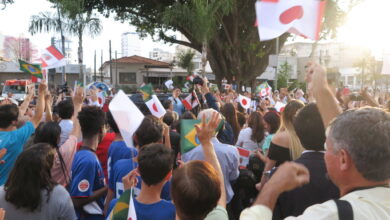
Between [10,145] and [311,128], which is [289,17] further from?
[10,145]

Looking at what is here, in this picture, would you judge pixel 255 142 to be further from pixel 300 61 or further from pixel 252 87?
pixel 300 61

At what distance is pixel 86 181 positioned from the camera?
3059mm

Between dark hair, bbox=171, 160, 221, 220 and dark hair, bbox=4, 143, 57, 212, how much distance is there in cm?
107

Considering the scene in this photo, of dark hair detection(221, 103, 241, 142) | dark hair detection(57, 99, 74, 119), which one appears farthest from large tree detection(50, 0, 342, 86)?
dark hair detection(57, 99, 74, 119)

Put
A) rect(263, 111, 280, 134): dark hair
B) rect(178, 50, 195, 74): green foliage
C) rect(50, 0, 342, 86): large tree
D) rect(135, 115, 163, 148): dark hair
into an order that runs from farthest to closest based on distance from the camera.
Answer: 1. rect(178, 50, 195, 74): green foliage
2. rect(50, 0, 342, 86): large tree
3. rect(263, 111, 280, 134): dark hair
4. rect(135, 115, 163, 148): dark hair

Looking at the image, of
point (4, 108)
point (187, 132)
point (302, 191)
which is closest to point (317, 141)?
point (302, 191)

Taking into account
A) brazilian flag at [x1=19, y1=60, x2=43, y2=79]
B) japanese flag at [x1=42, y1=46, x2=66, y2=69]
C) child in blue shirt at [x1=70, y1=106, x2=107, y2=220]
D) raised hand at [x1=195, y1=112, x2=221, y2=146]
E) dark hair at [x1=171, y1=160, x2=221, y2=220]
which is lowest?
child in blue shirt at [x1=70, y1=106, x2=107, y2=220]

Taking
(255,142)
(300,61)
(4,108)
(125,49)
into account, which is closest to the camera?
(4,108)

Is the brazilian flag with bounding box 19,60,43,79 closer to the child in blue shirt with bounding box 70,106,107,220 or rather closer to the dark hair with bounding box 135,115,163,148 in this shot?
the child in blue shirt with bounding box 70,106,107,220

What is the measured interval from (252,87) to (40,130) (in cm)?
2535

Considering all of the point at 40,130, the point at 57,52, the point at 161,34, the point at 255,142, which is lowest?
the point at 255,142

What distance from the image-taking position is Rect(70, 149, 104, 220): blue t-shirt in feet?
9.99

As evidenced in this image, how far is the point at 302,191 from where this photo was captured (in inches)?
93.4

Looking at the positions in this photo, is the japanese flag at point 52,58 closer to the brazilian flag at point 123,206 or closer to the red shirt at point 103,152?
the red shirt at point 103,152
